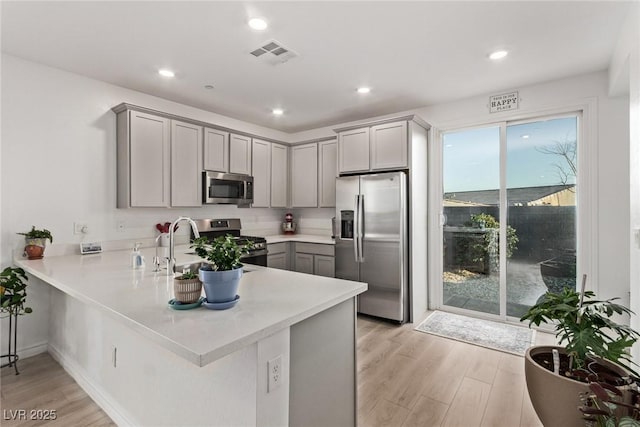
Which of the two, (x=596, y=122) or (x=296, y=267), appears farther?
(x=296, y=267)

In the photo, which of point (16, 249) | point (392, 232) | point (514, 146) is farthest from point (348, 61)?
point (16, 249)

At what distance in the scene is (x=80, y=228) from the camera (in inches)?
119

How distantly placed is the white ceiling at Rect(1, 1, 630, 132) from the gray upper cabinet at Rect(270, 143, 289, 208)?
1.29m

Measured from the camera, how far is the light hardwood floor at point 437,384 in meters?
2.00

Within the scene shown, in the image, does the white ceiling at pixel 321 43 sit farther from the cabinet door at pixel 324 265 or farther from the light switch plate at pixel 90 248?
the cabinet door at pixel 324 265

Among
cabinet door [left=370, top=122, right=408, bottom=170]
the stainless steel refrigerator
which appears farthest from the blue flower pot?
cabinet door [left=370, top=122, right=408, bottom=170]

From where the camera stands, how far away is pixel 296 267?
4.46m

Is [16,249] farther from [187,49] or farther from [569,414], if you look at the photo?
[569,414]

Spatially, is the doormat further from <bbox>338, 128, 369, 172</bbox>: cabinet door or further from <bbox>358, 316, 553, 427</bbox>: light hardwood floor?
<bbox>338, 128, 369, 172</bbox>: cabinet door

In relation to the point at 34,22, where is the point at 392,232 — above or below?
below

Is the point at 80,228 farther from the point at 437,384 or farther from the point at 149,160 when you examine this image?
the point at 437,384

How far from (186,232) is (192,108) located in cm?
157

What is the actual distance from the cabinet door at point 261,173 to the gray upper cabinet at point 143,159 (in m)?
1.25

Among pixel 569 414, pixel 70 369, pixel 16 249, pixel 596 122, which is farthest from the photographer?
pixel 596 122
